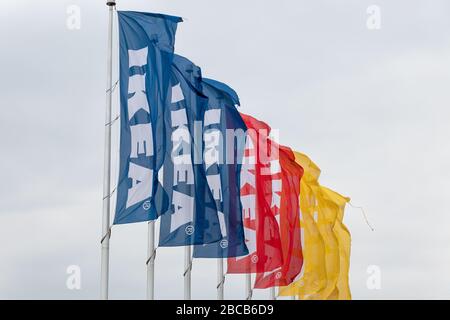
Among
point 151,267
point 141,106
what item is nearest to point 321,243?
point 151,267

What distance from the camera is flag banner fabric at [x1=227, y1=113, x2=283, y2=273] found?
129 ft

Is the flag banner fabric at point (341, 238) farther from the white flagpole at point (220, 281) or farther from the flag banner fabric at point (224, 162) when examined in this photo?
the flag banner fabric at point (224, 162)

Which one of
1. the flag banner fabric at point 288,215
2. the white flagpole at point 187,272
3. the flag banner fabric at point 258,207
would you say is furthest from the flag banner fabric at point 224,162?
the flag banner fabric at point 288,215

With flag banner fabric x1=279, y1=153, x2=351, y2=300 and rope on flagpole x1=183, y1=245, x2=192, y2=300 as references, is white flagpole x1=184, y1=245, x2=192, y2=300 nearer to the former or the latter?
rope on flagpole x1=183, y1=245, x2=192, y2=300

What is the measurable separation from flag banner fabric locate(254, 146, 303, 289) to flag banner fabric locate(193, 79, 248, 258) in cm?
627

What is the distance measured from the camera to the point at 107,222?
28.8m

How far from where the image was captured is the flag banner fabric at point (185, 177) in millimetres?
30828

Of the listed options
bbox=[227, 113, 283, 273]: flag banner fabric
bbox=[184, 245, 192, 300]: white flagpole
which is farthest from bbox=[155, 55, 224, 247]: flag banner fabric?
bbox=[227, 113, 283, 273]: flag banner fabric

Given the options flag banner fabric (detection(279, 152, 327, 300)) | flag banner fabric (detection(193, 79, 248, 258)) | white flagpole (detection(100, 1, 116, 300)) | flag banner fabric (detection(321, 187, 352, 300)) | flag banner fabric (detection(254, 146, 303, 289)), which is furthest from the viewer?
flag banner fabric (detection(321, 187, 352, 300))

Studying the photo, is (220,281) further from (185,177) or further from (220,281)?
(185,177)

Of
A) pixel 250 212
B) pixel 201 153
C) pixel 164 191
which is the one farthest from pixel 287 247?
pixel 164 191

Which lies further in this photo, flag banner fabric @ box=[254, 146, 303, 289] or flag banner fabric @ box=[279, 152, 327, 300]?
flag banner fabric @ box=[279, 152, 327, 300]

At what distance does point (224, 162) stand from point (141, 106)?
8159mm
